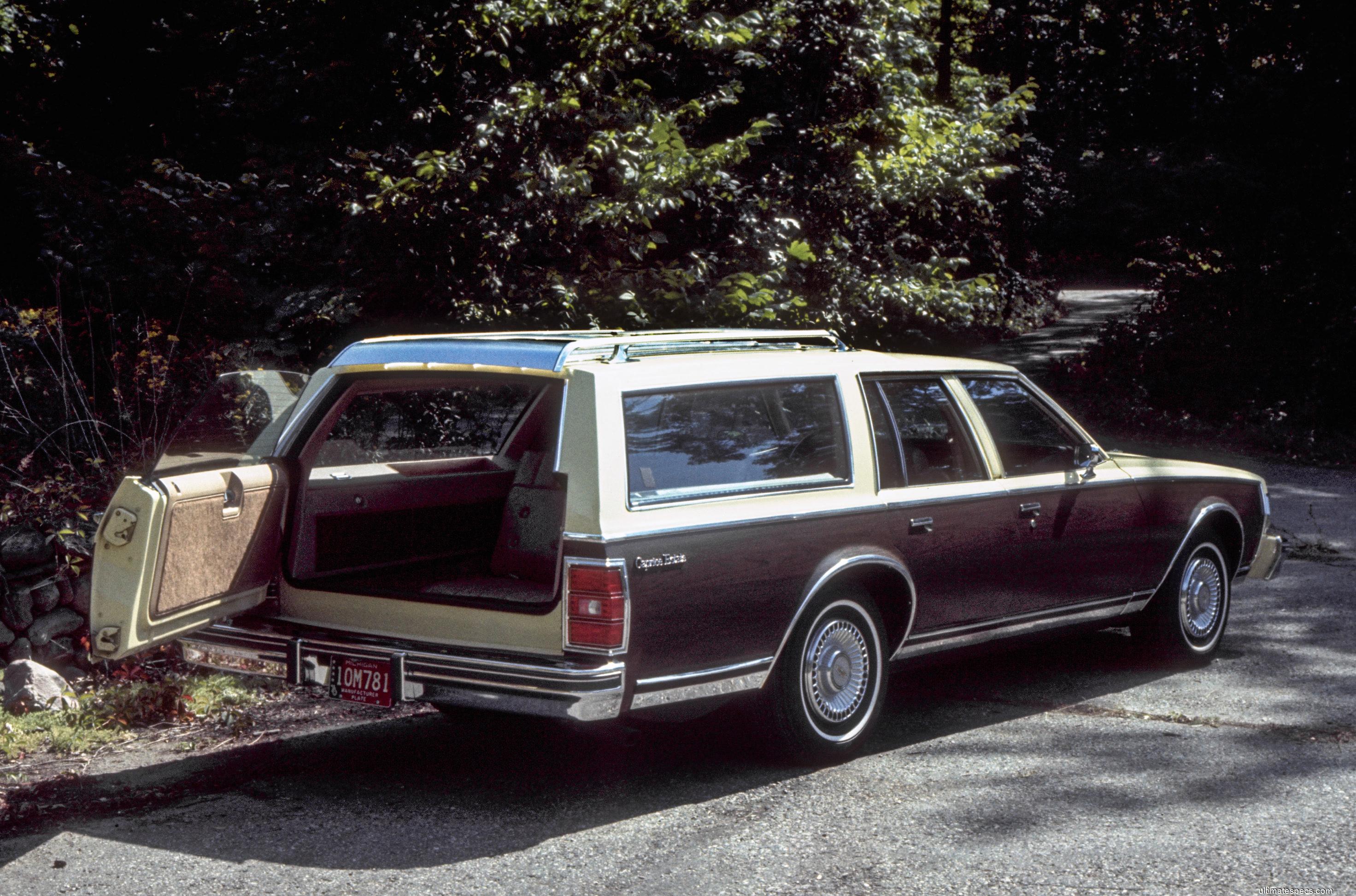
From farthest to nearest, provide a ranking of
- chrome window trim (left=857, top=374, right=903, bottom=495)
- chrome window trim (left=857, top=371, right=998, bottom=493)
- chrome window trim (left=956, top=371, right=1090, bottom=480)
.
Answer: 1. chrome window trim (left=956, top=371, right=1090, bottom=480)
2. chrome window trim (left=857, top=371, right=998, bottom=493)
3. chrome window trim (left=857, top=374, right=903, bottom=495)

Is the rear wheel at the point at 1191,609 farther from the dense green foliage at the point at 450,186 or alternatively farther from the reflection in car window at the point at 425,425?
the reflection in car window at the point at 425,425

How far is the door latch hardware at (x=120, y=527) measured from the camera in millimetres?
4762

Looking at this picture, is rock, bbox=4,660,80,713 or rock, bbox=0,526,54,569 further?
rock, bbox=0,526,54,569

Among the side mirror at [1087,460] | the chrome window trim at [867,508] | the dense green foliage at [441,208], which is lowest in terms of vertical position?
the chrome window trim at [867,508]

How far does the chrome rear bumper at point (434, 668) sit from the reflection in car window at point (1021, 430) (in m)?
2.65

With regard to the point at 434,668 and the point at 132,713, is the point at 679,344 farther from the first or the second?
the point at 132,713

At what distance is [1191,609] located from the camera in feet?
24.6

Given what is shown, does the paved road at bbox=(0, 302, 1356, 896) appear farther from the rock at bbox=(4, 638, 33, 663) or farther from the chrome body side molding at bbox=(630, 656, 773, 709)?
the rock at bbox=(4, 638, 33, 663)

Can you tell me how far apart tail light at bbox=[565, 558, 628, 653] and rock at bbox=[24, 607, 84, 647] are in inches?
145

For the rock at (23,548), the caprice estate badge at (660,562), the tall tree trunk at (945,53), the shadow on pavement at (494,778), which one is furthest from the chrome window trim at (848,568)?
the tall tree trunk at (945,53)

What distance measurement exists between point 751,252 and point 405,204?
2.88 m

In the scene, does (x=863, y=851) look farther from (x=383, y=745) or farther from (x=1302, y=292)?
(x=1302, y=292)

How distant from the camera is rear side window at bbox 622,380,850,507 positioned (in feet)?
16.5

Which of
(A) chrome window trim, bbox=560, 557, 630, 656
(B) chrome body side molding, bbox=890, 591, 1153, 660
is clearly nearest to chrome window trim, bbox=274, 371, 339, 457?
(A) chrome window trim, bbox=560, 557, 630, 656
